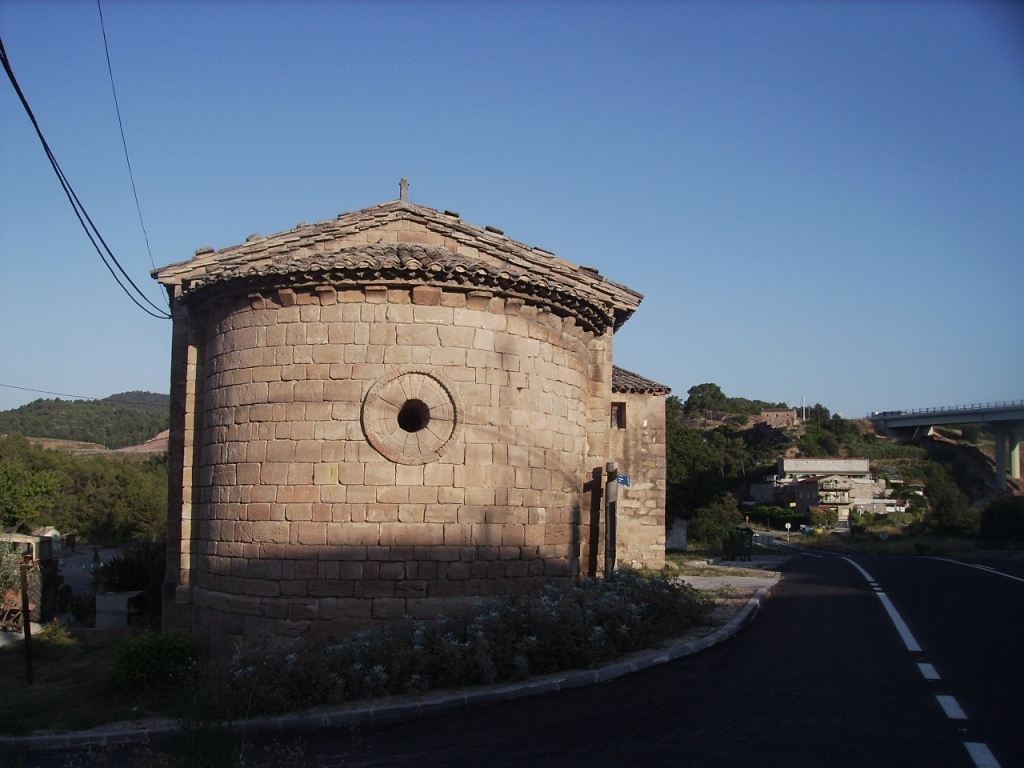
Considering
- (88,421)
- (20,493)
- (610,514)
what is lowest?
(20,493)

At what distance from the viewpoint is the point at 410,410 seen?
10820 millimetres

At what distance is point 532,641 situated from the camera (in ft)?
29.8

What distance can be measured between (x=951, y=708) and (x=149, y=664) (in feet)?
28.5

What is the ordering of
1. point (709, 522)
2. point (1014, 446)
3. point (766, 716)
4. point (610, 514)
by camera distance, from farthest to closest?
point (1014, 446), point (709, 522), point (610, 514), point (766, 716)

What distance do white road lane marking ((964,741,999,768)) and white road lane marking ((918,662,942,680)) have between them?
2403 millimetres

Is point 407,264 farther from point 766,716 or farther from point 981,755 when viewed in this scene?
point 981,755

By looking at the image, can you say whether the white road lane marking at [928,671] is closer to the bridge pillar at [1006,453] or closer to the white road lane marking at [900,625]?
the white road lane marking at [900,625]

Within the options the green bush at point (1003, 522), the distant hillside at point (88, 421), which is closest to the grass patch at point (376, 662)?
the green bush at point (1003, 522)

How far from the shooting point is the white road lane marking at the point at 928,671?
8.55 meters

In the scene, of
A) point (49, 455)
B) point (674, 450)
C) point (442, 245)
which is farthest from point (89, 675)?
point (49, 455)

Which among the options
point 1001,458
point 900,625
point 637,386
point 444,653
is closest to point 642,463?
point 637,386

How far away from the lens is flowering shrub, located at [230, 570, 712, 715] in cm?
857

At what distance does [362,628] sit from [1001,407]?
69588 millimetres

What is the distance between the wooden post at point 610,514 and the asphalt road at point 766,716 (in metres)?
2.86
